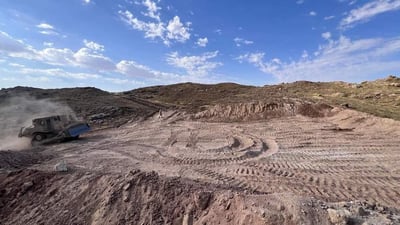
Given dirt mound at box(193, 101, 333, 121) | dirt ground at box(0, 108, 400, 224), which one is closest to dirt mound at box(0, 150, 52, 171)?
dirt ground at box(0, 108, 400, 224)

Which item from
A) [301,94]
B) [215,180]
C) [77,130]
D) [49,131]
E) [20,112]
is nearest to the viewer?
[215,180]

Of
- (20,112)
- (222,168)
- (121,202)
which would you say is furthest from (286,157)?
(20,112)

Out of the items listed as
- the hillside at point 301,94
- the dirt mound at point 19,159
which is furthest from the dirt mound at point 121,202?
the hillside at point 301,94

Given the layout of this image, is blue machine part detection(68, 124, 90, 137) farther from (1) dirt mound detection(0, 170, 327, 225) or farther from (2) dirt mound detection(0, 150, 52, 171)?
(1) dirt mound detection(0, 170, 327, 225)

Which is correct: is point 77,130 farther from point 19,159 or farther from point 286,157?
point 286,157

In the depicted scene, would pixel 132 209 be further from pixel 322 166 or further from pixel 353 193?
pixel 322 166
